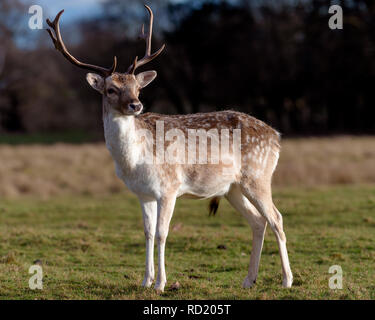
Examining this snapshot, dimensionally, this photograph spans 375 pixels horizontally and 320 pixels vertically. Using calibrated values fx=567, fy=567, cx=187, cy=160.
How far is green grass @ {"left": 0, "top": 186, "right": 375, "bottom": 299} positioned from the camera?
605 centimetres

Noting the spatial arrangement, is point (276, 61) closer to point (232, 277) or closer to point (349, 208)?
point (349, 208)

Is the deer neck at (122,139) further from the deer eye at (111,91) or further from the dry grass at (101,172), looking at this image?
the dry grass at (101,172)

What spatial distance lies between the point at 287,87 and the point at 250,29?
15.1ft

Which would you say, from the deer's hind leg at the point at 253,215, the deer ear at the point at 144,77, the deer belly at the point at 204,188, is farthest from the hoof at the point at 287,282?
the deer ear at the point at 144,77

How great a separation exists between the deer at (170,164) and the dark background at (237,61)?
2841 centimetres

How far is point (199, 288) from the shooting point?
6.05 meters

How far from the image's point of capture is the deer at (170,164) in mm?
6023

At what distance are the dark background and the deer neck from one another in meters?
29.3

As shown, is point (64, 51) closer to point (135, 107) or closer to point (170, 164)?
→ point (135, 107)

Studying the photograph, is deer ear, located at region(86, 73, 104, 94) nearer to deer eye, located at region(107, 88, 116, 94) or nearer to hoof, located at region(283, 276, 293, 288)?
deer eye, located at region(107, 88, 116, 94)

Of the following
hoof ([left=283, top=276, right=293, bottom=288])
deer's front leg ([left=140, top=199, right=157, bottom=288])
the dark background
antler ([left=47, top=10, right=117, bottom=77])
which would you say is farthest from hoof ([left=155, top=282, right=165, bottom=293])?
the dark background

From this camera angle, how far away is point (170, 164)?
6.22m

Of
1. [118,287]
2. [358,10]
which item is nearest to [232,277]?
[118,287]

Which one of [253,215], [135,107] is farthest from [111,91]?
[253,215]
